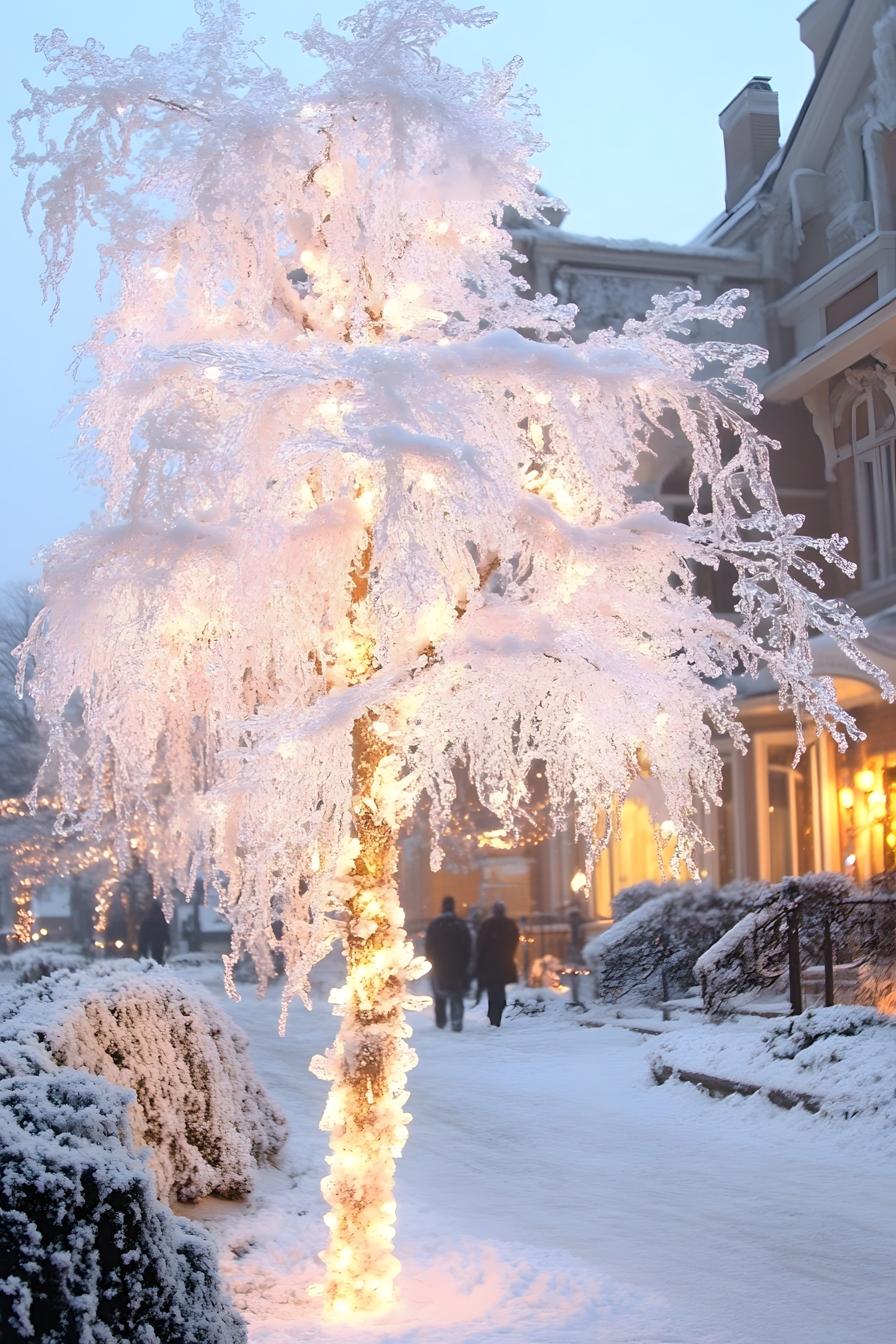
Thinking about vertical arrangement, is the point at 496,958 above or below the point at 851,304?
below

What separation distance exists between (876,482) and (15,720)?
906 inches

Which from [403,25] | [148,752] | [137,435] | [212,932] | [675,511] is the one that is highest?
[675,511]

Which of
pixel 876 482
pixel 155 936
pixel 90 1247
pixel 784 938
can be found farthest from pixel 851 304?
pixel 90 1247

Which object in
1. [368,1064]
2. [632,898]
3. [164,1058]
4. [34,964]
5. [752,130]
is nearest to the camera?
[368,1064]

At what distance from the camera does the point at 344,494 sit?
6430mm

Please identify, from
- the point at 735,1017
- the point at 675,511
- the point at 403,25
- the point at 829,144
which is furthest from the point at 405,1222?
the point at 829,144

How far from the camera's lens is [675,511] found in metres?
23.1

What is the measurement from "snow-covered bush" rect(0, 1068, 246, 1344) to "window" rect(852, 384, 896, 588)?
1600 centimetres

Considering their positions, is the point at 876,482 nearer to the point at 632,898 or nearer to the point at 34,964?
the point at 632,898

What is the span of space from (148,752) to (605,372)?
2767 mm

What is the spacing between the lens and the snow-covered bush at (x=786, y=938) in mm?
13688

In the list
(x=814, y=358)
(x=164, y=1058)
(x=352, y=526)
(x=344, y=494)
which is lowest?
(x=164, y=1058)

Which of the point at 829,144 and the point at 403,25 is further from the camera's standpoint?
the point at 829,144

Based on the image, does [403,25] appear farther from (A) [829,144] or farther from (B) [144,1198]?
(A) [829,144]
